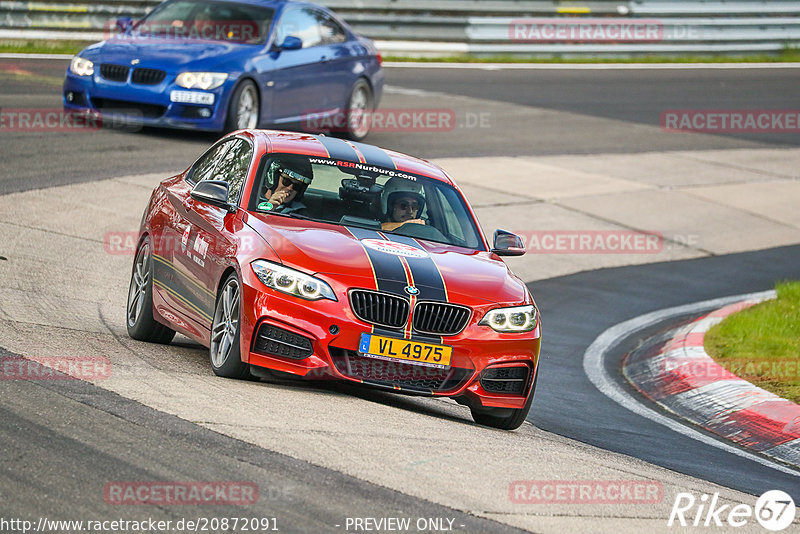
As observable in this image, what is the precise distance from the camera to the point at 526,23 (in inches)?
1161

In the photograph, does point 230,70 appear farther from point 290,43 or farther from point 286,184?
point 286,184

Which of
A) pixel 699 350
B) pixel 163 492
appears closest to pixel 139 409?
pixel 163 492

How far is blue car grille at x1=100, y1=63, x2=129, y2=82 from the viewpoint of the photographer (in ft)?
54.5

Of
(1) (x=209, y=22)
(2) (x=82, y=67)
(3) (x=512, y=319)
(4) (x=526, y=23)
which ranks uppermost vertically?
(3) (x=512, y=319)

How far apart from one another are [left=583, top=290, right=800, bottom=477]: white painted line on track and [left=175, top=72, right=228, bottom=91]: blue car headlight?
21.0 ft

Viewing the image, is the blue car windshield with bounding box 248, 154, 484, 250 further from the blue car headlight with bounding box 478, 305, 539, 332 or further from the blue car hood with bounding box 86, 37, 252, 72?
the blue car hood with bounding box 86, 37, 252, 72

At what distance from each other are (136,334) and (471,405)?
2626 mm

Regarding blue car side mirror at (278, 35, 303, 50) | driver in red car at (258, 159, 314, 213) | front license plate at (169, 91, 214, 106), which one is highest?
driver in red car at (258, 159, 314, 213)

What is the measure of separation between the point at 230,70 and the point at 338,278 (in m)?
9.62

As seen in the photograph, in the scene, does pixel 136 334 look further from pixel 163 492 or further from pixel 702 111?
pixel 702 111

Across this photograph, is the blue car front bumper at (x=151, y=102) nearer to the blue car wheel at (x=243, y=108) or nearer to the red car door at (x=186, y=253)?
the blue car wheel at (x=243, y=108)

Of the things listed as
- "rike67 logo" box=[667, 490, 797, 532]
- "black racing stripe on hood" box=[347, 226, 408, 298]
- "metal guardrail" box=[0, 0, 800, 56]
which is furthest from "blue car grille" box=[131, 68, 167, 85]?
"rike67 logo" box=[667, 490, 797, 532]

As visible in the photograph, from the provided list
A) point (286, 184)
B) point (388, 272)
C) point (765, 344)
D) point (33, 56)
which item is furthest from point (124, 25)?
point (388, 272)

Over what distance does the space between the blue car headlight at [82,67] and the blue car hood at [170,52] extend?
11 cm
